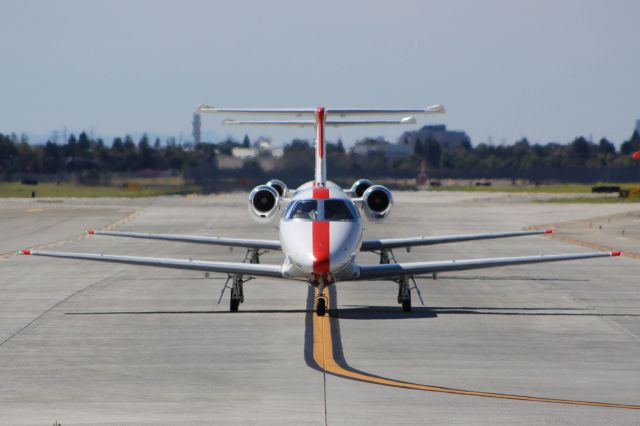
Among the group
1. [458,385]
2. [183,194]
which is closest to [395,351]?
[458,385]

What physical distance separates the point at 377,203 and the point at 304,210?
621cm

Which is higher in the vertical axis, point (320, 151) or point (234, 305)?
point (320, 151)

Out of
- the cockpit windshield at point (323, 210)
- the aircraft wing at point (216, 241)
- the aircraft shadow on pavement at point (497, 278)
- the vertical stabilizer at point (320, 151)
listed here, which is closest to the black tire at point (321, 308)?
the cockpit windshield at point (323, 210)

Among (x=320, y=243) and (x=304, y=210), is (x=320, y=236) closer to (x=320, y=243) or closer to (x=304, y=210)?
(x=320, y=243)

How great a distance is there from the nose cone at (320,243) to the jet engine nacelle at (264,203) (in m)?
5.96

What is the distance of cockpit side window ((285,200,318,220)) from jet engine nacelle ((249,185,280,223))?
562 centimetres

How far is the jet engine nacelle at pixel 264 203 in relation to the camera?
89.8 ft

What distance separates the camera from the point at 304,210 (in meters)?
21.4

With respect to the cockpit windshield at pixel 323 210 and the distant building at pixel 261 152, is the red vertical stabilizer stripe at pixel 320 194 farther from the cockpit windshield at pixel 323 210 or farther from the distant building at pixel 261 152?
the distant building at pixel 261 152

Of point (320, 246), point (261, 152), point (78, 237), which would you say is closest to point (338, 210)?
point (320, 246)

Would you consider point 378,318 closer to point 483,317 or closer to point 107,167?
point 483,317

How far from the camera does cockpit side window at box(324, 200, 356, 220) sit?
835 inches

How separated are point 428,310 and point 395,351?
529 cm

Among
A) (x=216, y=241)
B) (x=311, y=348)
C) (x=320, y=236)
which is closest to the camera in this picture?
(x=311, y=348)
